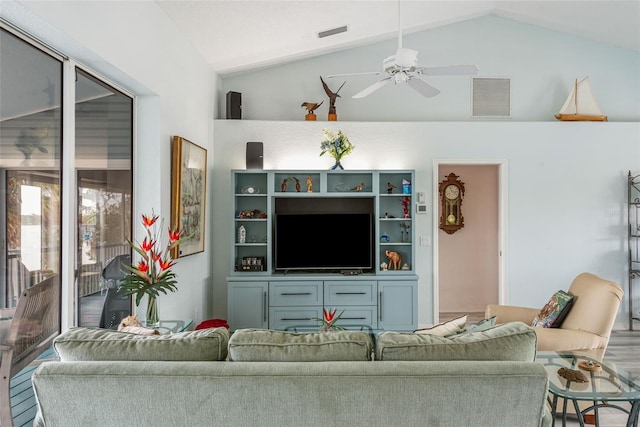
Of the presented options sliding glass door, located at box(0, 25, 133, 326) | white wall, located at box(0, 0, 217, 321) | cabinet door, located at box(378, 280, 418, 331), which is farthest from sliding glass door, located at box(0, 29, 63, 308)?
cabinet door, located at box(378, 280, 418, 331)

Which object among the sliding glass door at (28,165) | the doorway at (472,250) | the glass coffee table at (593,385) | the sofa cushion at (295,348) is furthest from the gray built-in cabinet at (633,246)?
the sliding glass door at (28,165)

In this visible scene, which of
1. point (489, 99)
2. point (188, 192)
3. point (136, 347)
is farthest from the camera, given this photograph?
point (489, 99)

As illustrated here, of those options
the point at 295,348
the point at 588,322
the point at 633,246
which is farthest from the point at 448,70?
the point at 633,246

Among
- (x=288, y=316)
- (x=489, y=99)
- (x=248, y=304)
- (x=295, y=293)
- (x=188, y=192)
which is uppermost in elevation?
(x=489, y=99)

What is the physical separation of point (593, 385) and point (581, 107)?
437 centimetres

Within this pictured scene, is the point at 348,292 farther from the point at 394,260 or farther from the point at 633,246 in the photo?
the point at 633,246

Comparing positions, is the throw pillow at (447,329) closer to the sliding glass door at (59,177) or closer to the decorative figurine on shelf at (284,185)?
the sliding glass door at (59,177)

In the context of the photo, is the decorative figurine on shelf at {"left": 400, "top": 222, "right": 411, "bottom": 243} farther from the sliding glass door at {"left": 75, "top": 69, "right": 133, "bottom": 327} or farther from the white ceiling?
the sliding glass door at {"left": 75, "top": 69, "right": 133, "bottom": 327}

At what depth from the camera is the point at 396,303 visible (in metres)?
5.05

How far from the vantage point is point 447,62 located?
223 inches

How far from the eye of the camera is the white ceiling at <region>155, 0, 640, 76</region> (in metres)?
3.97

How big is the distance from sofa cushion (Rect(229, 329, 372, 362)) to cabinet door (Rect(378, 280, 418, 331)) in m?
3.26


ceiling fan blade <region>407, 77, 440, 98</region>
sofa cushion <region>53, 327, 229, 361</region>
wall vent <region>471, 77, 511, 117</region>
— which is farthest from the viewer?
wall vent <region>471, 77, 511, 117</region>

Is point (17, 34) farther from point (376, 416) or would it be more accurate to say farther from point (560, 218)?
point (560, 218)
